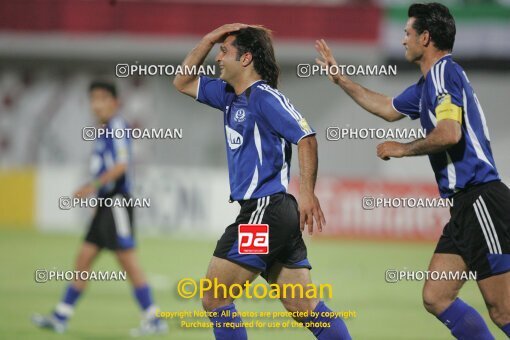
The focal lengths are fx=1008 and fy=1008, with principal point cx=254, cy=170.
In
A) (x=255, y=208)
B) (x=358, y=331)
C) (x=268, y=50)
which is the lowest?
(x=358, y=331)

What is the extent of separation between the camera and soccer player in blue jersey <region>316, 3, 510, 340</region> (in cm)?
549

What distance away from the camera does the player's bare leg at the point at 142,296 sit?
797cm

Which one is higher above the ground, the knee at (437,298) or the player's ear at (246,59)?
the player's ear at (246,59)

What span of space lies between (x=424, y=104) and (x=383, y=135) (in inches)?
59.6

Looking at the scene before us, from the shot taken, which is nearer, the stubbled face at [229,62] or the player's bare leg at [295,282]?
the player's bare leg at [295,282]

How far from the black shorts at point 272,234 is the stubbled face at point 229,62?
74cm

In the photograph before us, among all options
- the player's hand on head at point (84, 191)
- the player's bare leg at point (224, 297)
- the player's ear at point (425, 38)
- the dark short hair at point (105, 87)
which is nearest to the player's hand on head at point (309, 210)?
the player's bare leg at point (224, 297)

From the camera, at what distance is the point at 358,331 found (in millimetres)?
8070

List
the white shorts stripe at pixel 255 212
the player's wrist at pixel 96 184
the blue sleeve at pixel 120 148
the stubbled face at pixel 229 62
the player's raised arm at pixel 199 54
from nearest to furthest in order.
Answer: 1. the white shorts stripe at pixel 255 212
2. the stubbled face at pixel 229 62
3. the player's raised arm at pixel 199 54
4. the player's wrist at pixel 96 184
5. the blue sleeve at pixel 120 148

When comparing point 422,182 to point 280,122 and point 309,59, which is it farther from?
point 280,122

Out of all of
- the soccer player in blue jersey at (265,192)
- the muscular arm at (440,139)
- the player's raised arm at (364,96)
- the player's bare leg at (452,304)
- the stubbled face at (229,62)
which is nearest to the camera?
the muscular arm at (440,139)

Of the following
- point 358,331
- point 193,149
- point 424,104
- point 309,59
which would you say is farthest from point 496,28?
point 424,104

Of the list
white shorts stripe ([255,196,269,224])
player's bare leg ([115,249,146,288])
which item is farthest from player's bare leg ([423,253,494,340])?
player's bare leg ([115,249,146,288])

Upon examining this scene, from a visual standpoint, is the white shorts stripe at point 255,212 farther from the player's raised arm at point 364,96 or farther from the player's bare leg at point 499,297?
the player's bare leg at point 499,297
